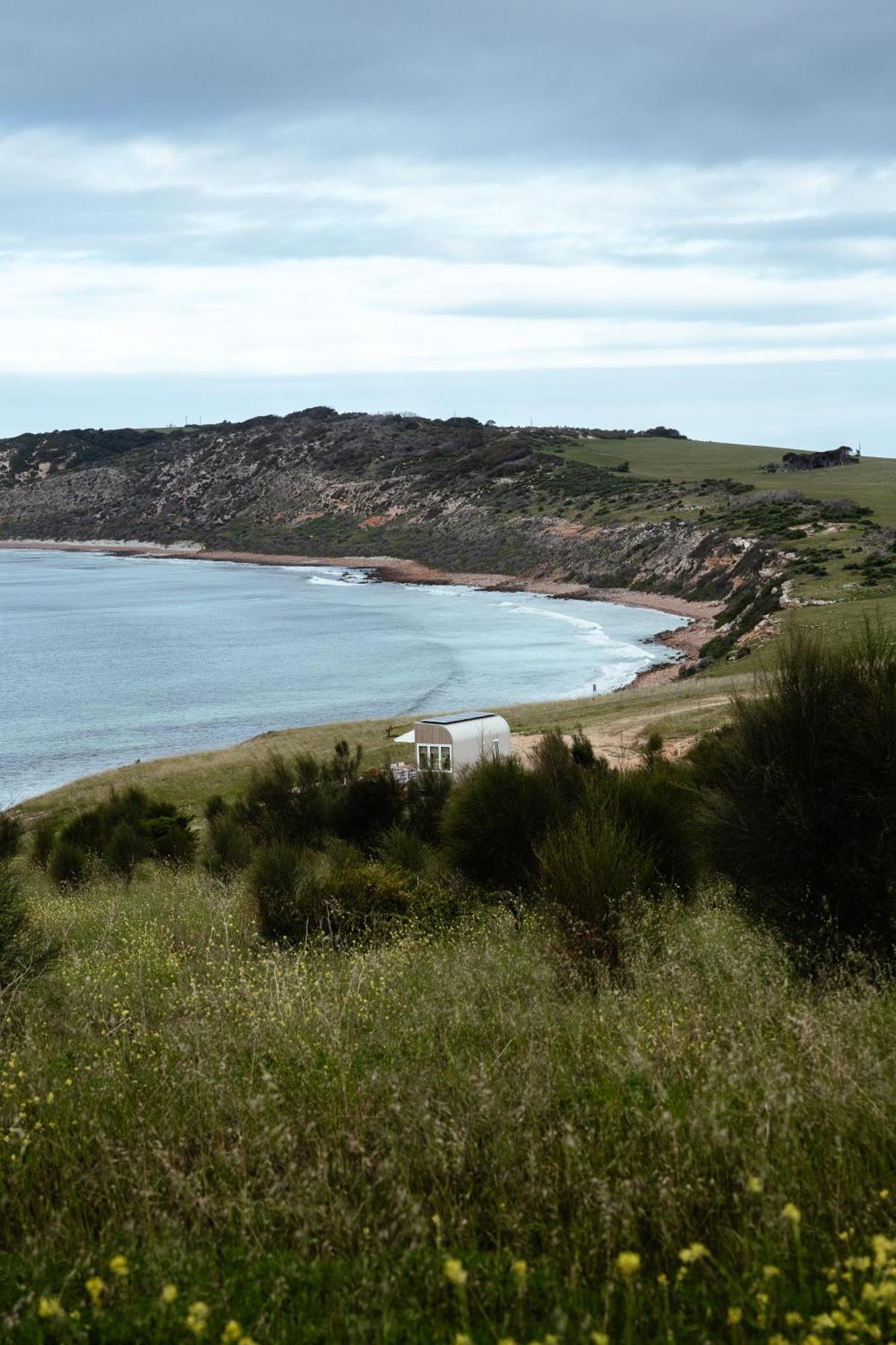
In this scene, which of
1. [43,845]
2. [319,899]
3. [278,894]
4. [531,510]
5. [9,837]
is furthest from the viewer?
[531,510]

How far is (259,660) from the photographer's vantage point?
2726 inches

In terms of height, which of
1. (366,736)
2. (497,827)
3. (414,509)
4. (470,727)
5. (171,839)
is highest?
(414,509)

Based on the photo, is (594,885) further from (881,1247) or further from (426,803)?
(426,803)

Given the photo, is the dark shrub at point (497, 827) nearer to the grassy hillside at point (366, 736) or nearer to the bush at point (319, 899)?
the bush at point (319, 899)

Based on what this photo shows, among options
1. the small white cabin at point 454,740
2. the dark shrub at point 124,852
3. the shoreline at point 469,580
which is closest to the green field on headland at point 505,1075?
the dark shrub at point 124,852

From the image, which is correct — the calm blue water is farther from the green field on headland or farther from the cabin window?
the green field on headland

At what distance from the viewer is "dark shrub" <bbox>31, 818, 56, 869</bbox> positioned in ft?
71.7

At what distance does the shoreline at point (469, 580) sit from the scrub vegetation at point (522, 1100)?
4256 centimetres

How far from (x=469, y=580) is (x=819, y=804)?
108800 mm

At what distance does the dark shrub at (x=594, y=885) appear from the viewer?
7.98 m

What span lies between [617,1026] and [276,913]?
233 inches

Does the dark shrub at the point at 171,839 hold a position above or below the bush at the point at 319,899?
below

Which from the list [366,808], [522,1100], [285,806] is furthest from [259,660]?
[522,1100]

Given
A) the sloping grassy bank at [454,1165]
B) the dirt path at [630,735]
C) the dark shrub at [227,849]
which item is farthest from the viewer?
the dirt path at [630,735]
